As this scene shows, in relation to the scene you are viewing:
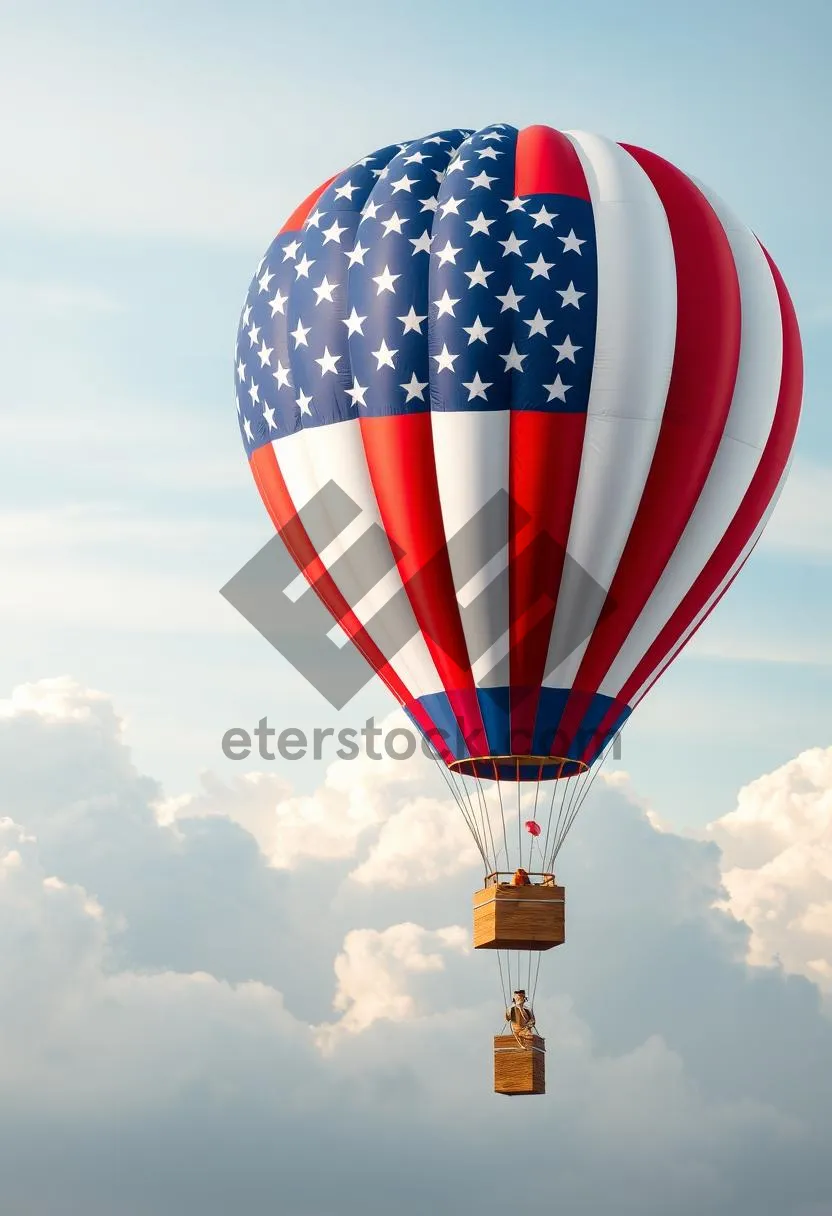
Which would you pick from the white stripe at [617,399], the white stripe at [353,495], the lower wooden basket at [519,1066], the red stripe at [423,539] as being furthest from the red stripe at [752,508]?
the lower wooden basket at [519,1066]

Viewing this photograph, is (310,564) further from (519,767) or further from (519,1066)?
(519,1066)

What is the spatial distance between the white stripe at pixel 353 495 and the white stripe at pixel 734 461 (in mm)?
2564

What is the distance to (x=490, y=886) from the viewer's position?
2928cm

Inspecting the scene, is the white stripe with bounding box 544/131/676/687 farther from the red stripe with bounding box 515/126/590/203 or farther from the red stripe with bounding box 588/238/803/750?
the red stripe with bounding box 588/238/803/750

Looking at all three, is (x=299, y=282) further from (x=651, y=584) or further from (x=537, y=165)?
(x=651, y=584)

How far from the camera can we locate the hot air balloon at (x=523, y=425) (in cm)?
2955

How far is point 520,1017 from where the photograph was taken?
29.1 m

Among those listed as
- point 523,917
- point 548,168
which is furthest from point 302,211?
point 523,917

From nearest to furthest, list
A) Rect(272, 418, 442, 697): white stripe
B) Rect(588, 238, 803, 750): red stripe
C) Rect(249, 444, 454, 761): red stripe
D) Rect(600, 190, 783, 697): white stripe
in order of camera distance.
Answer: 1. Rect(272, 418, 442, 697): white stripe
2. Rect(600, 190, 783, 697): white stripe
3. Rect(588, 238, 803, 750): red stripe
4. Rect(249, 444, 454, 761): red stripe

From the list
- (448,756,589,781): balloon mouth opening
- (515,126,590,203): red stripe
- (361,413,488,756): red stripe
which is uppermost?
(515,126,590,203): red stripe

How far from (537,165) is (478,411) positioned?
3.64 m

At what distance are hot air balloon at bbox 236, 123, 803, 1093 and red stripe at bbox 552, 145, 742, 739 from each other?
0.03 metres

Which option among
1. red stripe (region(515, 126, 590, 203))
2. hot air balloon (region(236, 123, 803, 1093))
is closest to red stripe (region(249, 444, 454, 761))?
hot air balloon (region(236, 123, 803, 1093))

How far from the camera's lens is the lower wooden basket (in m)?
28.8
